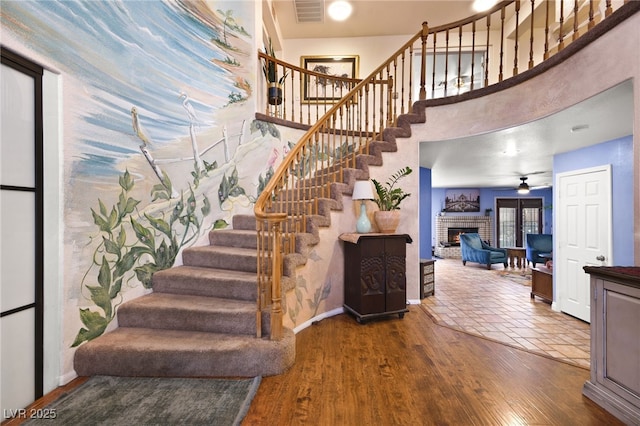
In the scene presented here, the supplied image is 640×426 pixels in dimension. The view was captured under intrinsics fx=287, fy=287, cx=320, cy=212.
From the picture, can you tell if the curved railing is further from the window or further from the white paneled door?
the window

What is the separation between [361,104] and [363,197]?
1573 millimetres

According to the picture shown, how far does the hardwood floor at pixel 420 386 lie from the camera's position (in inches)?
70.5

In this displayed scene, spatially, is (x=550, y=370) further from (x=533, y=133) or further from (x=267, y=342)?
(x=533, y=133)

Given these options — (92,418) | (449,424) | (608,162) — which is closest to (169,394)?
(92,418)

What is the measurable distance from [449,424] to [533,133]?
10.8 ft

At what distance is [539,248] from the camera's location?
764cm

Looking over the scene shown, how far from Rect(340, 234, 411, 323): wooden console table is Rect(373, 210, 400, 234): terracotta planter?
19cm

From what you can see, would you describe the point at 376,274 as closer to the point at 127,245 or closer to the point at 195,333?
the point at 195,333

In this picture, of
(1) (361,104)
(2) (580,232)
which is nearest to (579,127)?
(2) (580,232)

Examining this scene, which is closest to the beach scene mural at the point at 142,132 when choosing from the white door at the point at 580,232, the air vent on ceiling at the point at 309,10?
the air vent on ceiling at the point at 309,10

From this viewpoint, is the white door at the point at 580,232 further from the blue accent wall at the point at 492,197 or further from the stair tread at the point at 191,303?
the blue accent wall at the point at 492,197

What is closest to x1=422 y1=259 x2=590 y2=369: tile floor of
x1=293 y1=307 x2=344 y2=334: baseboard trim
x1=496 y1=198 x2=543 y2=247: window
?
x1=293 y1=307 x2=344 y2=334: baseboard trim

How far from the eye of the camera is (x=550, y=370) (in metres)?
2.38

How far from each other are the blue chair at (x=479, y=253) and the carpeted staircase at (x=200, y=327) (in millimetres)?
6416
